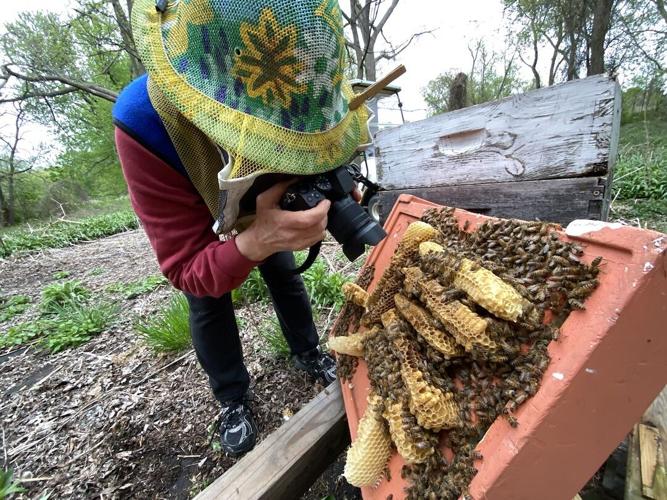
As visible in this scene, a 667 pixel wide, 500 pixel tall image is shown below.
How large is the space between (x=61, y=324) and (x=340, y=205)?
3478 mm

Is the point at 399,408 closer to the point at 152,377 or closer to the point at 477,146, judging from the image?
the point at 477,146

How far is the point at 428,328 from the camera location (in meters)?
0.88

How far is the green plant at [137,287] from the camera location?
12.1 feet

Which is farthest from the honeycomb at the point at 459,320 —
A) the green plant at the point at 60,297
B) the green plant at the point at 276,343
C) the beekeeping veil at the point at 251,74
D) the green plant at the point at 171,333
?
the green plant at the point at 60,297

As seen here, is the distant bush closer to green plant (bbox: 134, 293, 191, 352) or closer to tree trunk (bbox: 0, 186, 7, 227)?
green plant (bbox: 134, 293, 191, 352)

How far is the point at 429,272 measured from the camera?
99 cm

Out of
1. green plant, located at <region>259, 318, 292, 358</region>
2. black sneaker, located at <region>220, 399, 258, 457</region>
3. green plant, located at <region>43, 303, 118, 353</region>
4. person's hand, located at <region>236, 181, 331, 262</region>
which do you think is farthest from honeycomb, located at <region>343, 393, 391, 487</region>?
green plant, located at <region>43, 303, 118, 353</region>

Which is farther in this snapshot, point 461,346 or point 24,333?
point 24,333

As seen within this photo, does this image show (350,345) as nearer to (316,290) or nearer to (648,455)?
(648,455)

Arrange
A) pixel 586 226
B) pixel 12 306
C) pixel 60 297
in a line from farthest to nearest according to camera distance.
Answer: pixel 12 306 → pixel 60 297 → pixel 586 226

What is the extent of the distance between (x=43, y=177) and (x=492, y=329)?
19.4m

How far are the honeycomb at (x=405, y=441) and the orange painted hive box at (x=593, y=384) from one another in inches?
4.8

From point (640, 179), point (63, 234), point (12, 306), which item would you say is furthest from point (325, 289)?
point (63, 234)

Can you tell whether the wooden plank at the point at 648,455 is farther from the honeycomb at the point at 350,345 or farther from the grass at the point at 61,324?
the grass at the point at 61,324
